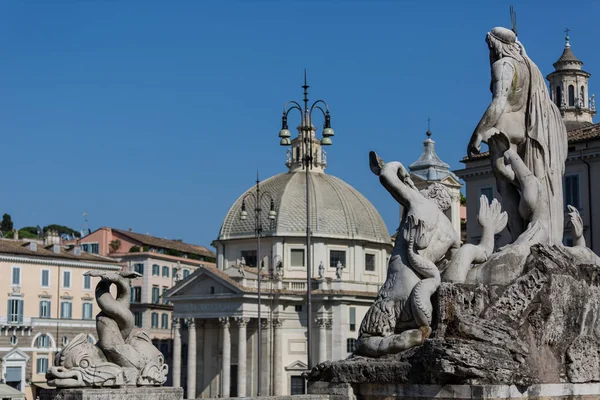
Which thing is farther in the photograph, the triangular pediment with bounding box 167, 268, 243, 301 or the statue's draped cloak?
the triangular pediment with bounding box 167, 268, 243, 301

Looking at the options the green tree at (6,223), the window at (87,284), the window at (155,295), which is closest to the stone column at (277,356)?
Answer: the window at (87,284)

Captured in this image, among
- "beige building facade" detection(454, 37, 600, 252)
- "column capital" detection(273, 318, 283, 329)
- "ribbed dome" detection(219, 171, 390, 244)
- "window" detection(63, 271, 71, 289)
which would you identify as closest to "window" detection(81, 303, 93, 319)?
"window" detection(63, 271, 71, 289)

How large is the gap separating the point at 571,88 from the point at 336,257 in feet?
83.9

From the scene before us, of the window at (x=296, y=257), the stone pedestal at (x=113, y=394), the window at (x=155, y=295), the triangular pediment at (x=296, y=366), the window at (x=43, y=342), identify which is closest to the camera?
the stone pedestal at (x=113, y=394)

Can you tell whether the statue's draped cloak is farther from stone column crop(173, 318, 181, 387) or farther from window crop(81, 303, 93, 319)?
stone column crop(173, 318, 181, 387)

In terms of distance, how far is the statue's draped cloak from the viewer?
13141 millimetres

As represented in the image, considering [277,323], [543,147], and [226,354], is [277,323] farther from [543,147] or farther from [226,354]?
[543,147]

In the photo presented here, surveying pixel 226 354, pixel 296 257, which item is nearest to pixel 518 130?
pixel 226 354

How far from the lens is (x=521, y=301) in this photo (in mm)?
11484

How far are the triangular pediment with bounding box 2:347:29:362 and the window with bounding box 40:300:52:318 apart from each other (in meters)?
3.40

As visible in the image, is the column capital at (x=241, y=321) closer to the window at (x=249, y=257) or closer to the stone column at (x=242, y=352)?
the stone column at (x=242, y=352)

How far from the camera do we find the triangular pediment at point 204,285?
80625mm

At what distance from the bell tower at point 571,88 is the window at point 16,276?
36404mm

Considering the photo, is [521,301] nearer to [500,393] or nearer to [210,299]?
[500,393]
